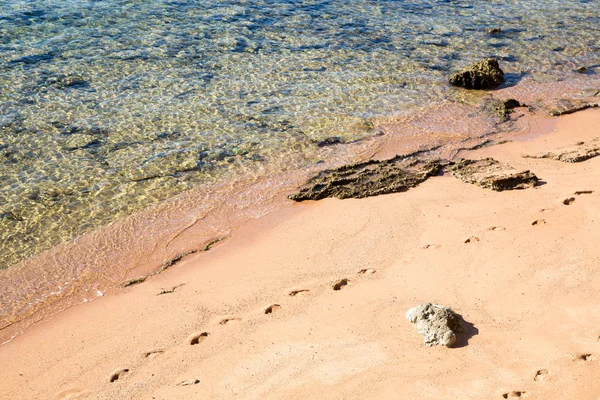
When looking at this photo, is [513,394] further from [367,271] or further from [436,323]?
[367,271]

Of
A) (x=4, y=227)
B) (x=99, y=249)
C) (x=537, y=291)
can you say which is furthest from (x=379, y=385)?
(x=4, y=227)

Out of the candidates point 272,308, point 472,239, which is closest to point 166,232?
point 272,308

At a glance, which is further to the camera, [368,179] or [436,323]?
[368,179]

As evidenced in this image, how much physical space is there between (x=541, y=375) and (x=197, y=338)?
3009 millimetres

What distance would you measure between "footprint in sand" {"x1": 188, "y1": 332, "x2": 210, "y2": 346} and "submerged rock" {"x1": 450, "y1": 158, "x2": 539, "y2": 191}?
4285 mm

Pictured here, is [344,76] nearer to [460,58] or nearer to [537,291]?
[460,58]

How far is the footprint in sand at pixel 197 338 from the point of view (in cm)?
577

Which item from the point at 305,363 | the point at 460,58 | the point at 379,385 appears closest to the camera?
the point at 379,385

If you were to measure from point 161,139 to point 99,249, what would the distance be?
305cm

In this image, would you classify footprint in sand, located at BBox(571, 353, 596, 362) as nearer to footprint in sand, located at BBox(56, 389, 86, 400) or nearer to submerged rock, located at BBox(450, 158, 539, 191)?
submerged rock, located at BBox(450, 158, 539, 191)

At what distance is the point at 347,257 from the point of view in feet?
22.7

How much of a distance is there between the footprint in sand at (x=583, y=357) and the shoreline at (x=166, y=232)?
431 cm

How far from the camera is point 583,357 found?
492cm

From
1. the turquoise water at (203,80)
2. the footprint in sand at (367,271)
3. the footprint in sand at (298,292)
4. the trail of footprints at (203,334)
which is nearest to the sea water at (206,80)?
the turquoise water at (203,80)
